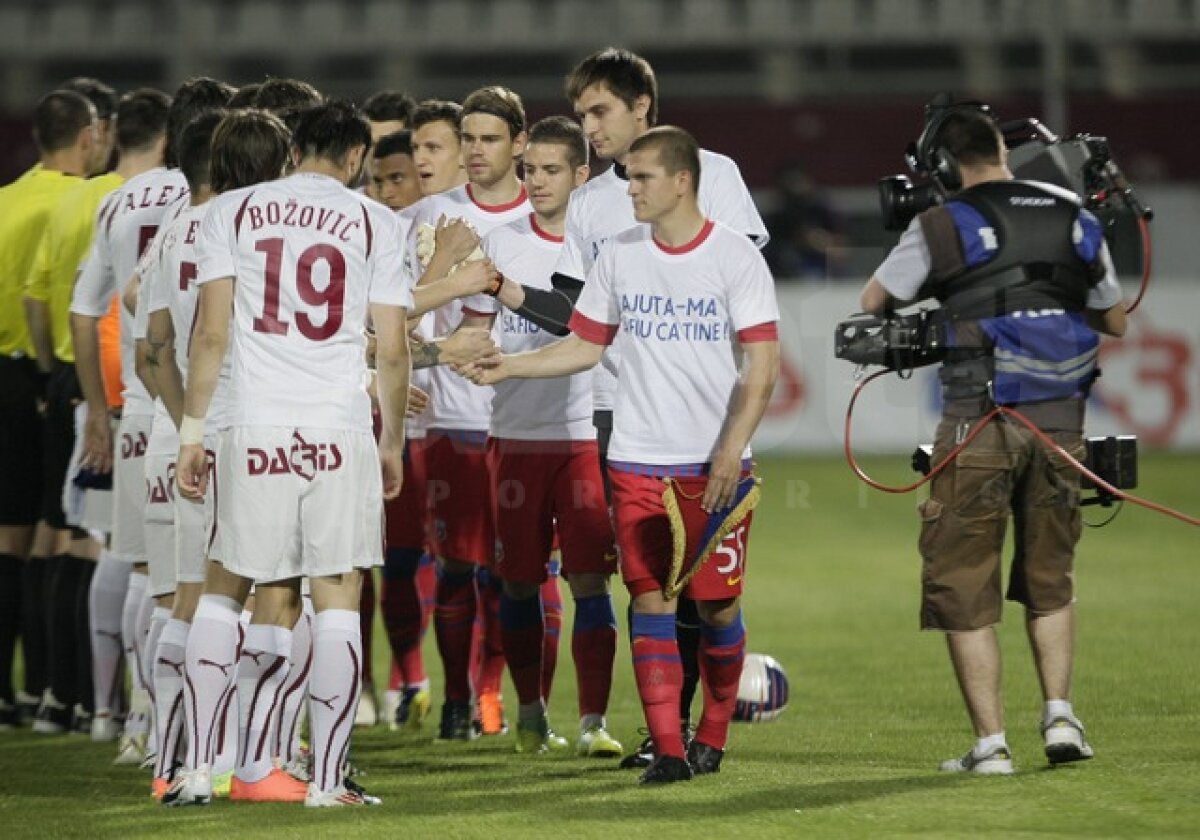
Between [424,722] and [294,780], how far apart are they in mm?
2332

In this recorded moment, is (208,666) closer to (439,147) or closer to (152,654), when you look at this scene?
(152,654)

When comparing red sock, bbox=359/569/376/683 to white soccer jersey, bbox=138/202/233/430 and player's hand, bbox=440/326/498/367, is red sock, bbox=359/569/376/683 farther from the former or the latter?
white soccer jersey, bbox=138/202/233/430

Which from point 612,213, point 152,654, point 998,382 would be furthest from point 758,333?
point 152,654

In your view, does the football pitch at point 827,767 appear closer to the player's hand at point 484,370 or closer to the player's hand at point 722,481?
the player's hand at point 722,481

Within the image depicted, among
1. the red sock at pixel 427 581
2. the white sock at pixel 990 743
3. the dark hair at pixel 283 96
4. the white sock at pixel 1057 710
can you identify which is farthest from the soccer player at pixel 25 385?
the white sock at pixel 1057 710

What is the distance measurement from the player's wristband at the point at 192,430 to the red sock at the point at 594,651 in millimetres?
1862

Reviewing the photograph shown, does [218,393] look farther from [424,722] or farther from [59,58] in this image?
[59,58]

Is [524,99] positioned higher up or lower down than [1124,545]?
higher up

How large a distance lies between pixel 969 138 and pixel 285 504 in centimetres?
257

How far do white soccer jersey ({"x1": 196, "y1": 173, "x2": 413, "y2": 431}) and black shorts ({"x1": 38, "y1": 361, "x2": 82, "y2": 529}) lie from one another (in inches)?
107

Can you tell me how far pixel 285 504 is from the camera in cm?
648

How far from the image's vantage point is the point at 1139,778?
671 centimetres

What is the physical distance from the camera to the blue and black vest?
6.91m

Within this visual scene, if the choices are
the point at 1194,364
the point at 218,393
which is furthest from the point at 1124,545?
the point at 218,393
